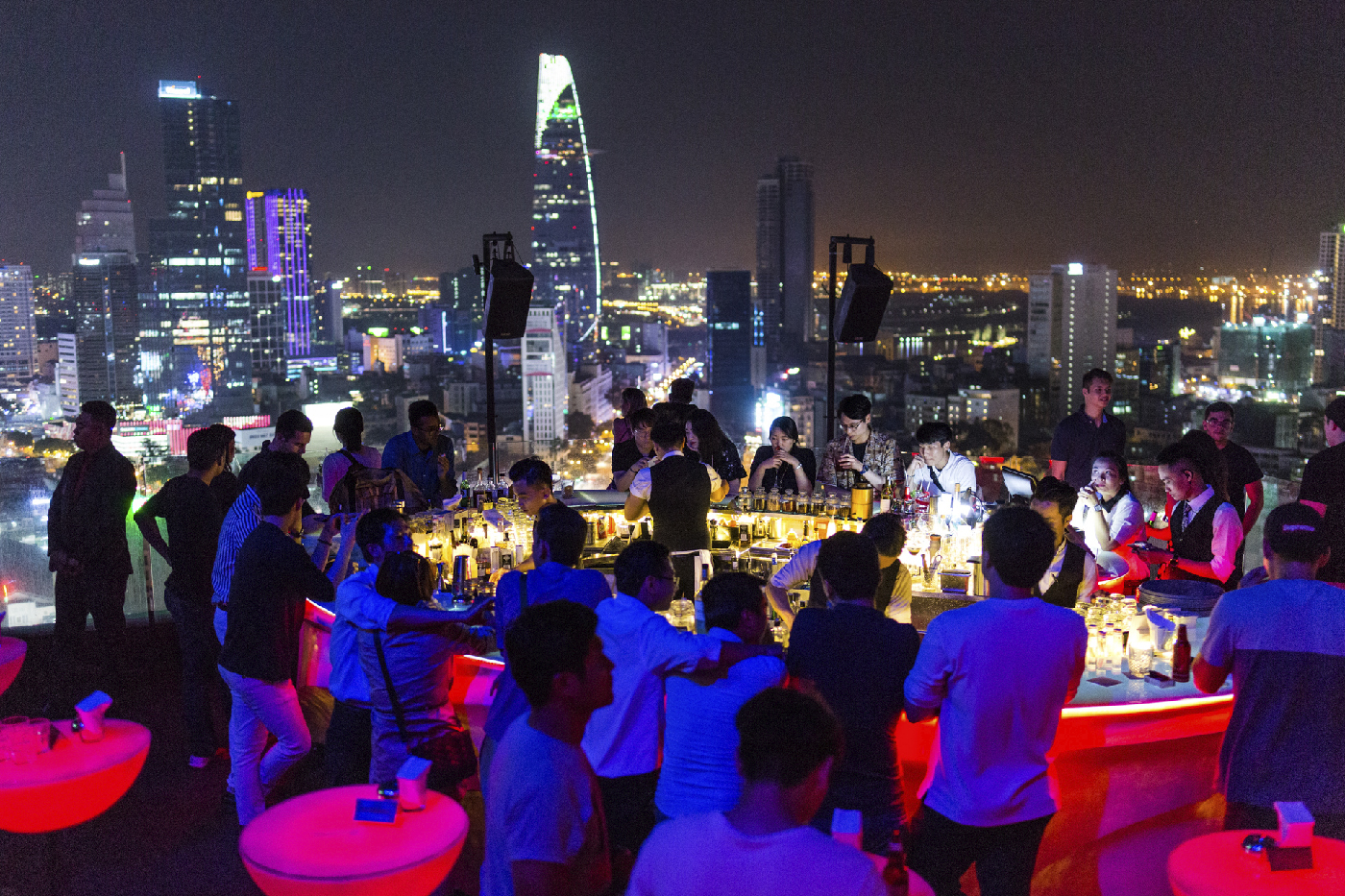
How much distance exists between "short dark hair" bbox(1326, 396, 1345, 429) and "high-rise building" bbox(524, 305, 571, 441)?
35.1 m

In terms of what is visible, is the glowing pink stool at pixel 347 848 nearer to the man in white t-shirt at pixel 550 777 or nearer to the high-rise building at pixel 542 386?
the man in white t-shirt at pixel 550 777

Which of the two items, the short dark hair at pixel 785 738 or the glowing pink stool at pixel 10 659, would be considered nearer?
the short dark hair at pixel 785 738

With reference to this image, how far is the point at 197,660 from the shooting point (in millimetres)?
4328

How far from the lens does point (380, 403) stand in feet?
124

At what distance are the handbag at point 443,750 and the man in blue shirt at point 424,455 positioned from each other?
7.88 ft

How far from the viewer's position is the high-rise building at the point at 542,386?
1556 inches

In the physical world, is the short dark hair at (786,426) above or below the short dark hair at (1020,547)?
above

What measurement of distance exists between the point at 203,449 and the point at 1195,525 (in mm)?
4016

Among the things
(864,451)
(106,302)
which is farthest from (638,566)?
(106,302)

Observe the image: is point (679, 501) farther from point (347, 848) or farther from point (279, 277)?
point (279, 277)

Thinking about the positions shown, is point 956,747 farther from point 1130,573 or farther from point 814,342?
point 814,342

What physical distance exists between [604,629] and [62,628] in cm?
386

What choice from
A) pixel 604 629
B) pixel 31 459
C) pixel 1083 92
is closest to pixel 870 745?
pixel 604 629

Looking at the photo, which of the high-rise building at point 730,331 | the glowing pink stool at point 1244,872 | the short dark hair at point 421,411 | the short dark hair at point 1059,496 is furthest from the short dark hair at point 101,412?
the high-rise building at point 730,331
